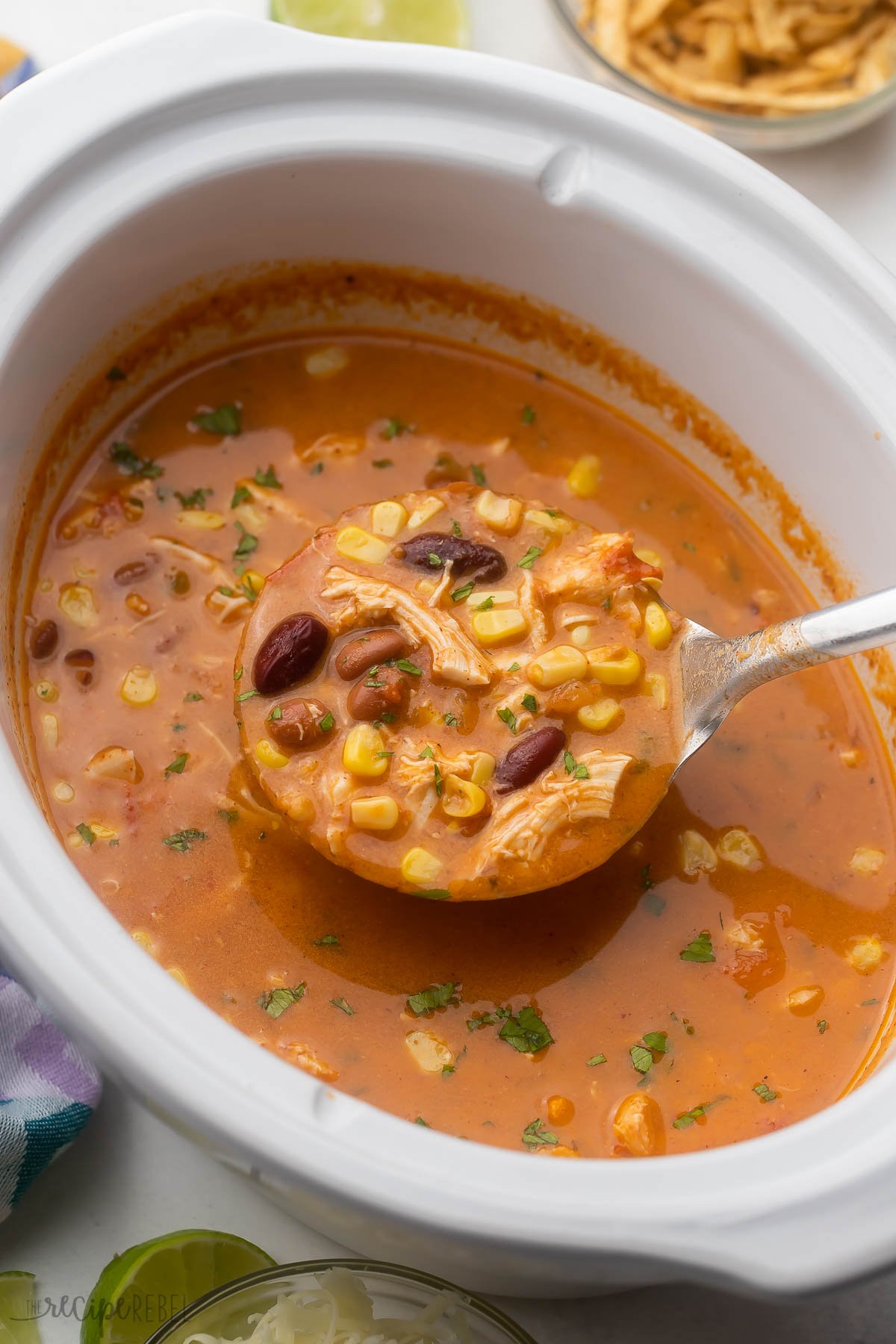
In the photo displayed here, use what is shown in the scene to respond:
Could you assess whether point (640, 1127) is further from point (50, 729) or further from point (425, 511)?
point (50, 729)

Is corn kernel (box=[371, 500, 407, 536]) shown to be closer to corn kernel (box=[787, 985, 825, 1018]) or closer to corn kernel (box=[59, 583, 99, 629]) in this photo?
corn kernel (box=[59, 583, 99, 629])

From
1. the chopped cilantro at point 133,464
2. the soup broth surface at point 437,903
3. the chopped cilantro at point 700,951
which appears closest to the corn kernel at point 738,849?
the soup broth surface at point 437,903

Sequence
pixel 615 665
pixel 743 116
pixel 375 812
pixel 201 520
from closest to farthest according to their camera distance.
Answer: pixel 375 812 → pixel 615 665 → pixel 201 520 → pixel 743 116

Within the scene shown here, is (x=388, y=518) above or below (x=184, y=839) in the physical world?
above

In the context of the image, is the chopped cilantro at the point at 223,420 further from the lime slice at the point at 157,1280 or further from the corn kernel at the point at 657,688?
the lime slice at the point at 157,1280

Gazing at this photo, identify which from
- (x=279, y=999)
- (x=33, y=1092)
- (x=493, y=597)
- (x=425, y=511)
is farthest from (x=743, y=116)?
(x=33, y=1092)

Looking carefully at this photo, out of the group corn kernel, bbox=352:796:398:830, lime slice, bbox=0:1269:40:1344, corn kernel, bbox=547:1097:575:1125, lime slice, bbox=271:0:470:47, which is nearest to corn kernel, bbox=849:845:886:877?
corn kernel, bbox=547:1097:575:1125
